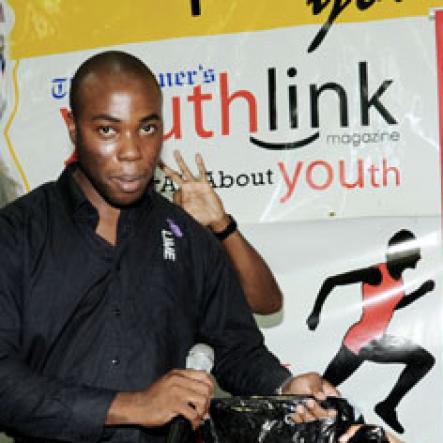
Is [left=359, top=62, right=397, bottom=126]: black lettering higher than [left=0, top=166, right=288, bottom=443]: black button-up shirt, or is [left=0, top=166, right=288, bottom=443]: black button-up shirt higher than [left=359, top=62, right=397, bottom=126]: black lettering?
[left=359, top=62, right=397, bottom=126]: black lettering

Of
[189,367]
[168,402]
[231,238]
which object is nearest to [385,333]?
[231,238]

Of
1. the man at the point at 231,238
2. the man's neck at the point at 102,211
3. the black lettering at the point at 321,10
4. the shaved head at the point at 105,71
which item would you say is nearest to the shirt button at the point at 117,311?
the man's neck at the point at 102,211

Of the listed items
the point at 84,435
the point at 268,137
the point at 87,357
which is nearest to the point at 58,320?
the point at 87,357

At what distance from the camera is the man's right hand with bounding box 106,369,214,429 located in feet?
6.57

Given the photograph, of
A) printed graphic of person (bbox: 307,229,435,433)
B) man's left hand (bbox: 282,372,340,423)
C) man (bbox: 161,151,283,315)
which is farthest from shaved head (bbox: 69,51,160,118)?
printed graphic of person (bbox: 307,229,435,433)

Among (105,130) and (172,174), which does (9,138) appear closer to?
(172,174)

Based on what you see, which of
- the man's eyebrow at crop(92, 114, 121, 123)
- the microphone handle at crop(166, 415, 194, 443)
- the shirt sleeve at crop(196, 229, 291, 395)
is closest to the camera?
the microphone handle at crop(166, 415, 194, 443)

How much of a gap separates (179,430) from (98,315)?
387 millimetres

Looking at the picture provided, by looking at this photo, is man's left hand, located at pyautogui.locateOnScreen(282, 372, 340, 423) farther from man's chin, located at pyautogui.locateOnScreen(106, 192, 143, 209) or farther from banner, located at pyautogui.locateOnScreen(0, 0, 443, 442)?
banner, located at pyautogui.locateOnScreen(0, 0, 443, 442)

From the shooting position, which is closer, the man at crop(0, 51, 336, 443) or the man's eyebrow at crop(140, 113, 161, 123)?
the man at crop(0, 51, 336, 443)

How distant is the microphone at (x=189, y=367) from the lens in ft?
6.51

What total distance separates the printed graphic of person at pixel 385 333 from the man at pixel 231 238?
0.25m

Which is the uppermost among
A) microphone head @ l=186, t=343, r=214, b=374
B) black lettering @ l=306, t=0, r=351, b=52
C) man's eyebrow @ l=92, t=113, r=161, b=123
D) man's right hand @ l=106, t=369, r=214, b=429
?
black lettering @ l=306, t=0, r=351, b=52

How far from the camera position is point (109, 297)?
90.3 inches
